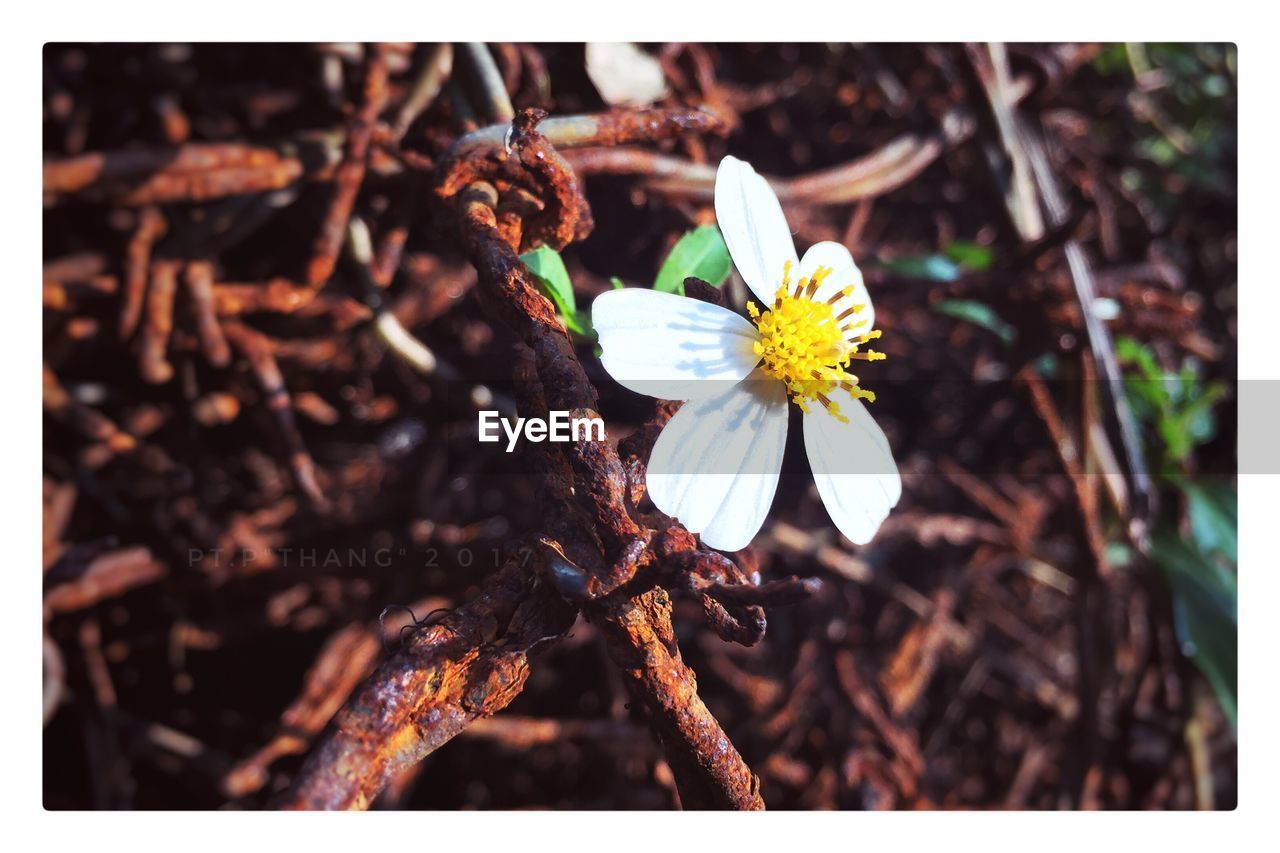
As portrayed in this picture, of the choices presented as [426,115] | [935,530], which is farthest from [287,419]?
[935,530]

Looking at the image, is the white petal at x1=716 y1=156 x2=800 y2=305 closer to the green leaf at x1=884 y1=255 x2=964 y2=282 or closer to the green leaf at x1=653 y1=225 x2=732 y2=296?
the green leaf at x1=653 y1=225 x2=732 y2=296

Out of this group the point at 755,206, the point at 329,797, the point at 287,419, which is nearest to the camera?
the point at 329,797

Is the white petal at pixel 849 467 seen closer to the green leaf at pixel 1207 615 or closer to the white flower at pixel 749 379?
the white flower at pixel 749 379

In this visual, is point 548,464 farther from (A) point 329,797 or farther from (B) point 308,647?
(B) point 308,647

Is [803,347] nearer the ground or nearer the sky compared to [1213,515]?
nearer the sky

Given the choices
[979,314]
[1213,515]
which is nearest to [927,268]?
[979,314]

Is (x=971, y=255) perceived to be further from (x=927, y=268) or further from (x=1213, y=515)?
(x=1213, y=515)

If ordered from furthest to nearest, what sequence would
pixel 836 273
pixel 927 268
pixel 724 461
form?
pixel 927 268 → pixel 836 273 → pixel 724 461
